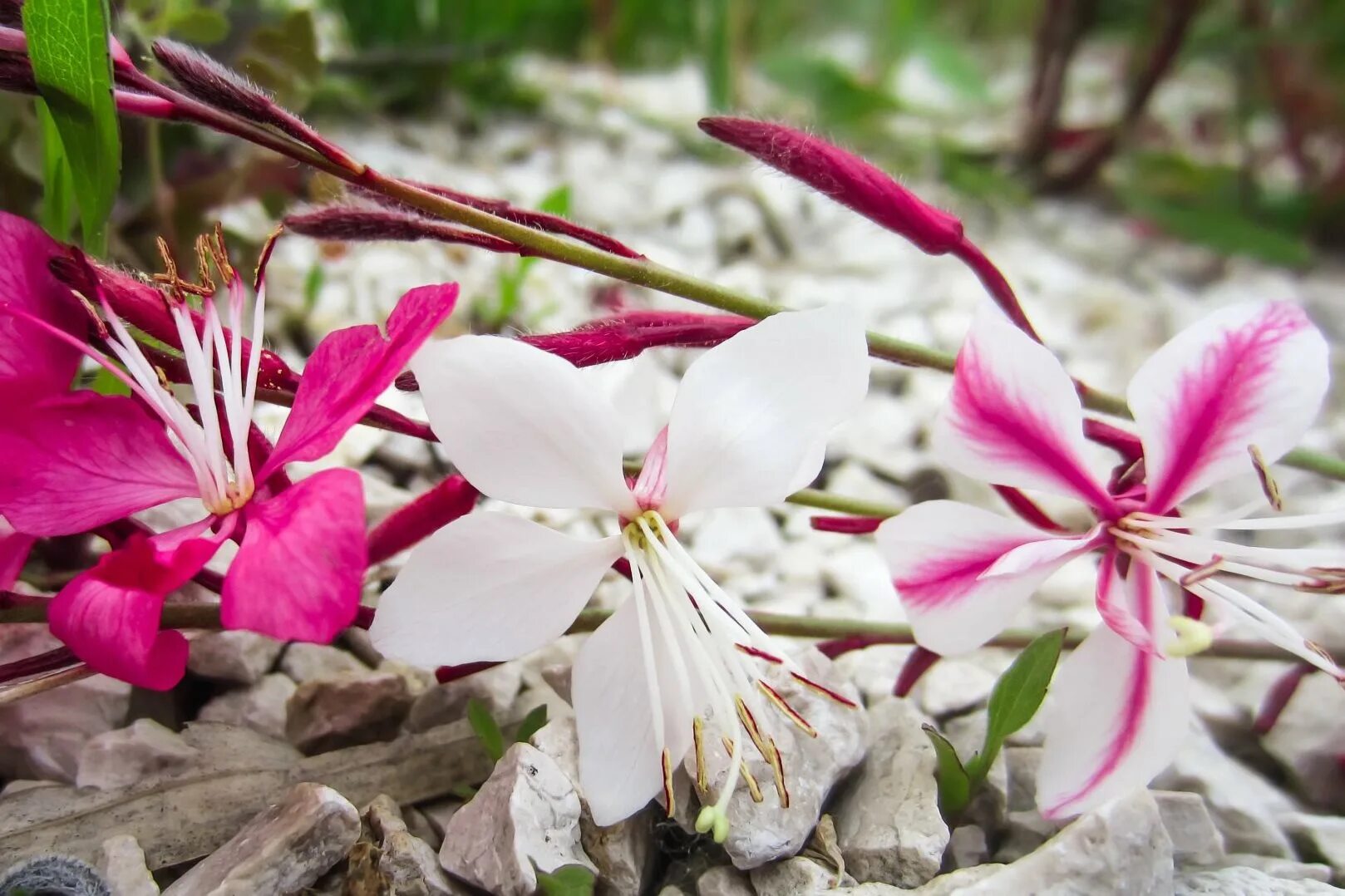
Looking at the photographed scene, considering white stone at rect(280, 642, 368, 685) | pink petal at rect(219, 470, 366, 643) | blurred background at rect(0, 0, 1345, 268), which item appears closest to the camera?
pink petal at rect(219, 470, 366, 643)

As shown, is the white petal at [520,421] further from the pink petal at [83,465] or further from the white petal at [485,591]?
the pink petal at [83,465]

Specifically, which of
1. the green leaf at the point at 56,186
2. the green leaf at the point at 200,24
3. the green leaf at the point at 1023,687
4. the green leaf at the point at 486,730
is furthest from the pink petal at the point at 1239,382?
the green leaf at the point at 200,24

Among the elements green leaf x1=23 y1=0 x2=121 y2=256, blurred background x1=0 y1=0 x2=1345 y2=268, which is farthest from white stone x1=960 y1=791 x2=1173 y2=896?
blurred background x1=0 y1=0 x2=1345 y2=268

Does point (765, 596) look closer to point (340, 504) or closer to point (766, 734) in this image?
point (766, 734)

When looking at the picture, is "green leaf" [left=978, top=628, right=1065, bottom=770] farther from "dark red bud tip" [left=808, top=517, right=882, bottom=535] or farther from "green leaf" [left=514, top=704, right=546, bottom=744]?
"green leaf" [left=514, top=704, right=546, bottom=744]

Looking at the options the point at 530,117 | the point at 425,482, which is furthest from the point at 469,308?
the point at 530,117

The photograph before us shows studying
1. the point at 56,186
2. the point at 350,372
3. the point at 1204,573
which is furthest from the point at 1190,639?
the point at 56,186
